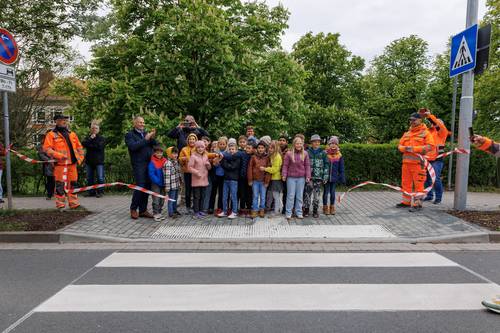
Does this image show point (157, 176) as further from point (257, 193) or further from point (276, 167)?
point (276, 167)

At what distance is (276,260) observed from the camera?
5.77 m

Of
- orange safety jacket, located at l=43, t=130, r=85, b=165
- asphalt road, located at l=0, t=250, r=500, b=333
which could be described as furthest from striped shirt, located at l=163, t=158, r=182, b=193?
asphalt road, located at l=0, t=250, r=500, b=333

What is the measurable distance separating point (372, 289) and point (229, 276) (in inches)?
67.6

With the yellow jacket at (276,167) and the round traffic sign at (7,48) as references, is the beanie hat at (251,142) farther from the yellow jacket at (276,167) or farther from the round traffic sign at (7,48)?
the round traffic sign at (7,48)

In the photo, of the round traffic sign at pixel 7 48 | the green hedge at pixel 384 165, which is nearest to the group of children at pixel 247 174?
the round traffic sign at pixel 7 48

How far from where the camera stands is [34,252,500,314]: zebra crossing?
4.14 metres

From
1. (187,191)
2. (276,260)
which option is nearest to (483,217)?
(276,260)

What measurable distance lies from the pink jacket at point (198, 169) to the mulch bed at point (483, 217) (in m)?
5.26

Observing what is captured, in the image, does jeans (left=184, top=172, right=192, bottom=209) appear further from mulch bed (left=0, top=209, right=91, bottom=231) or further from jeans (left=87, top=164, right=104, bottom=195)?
jeans (left=87, top=164, right=104, bottom=195)

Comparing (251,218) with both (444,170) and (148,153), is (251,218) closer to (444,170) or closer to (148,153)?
(148,153)

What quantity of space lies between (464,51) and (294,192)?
4600 mm

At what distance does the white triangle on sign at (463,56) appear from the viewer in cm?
832
